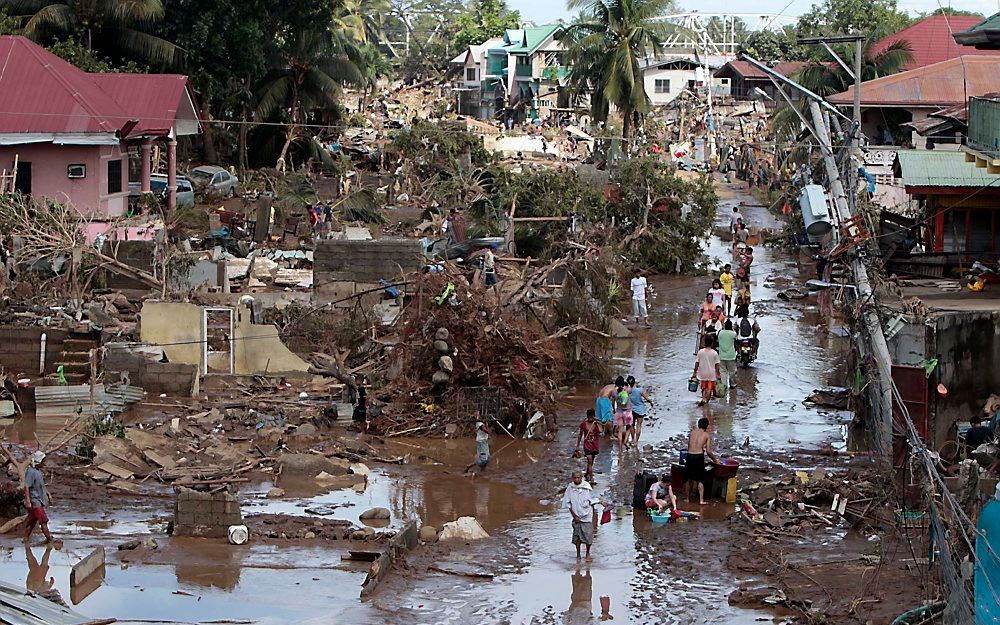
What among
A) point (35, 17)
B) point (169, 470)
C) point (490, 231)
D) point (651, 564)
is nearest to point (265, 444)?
point (169, 470)

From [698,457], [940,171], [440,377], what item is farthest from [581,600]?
[940,171]

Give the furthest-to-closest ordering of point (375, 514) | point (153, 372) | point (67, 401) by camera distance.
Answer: point (153, 372) < point (67, 401) < point (375, 514)

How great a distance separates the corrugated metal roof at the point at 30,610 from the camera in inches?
432

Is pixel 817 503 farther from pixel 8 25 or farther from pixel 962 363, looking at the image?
pixel 8 25

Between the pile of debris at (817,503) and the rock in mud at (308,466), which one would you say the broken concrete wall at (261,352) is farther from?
the pile of debris at (817,503)

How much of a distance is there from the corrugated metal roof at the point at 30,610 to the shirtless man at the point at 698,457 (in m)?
7.42

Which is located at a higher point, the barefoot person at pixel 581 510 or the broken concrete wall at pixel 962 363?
the broken concrete wall at pixel 962 363

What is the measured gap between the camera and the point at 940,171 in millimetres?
24250

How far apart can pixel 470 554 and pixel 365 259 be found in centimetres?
1223

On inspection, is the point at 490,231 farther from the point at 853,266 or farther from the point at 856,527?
the point at 856,527

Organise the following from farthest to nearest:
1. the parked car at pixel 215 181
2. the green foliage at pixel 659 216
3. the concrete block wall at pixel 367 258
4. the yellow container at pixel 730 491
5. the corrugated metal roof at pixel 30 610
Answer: the parked car at pixel 215 181, the green foliage at pixel 659 216, the concrete block wall at pixel 367 258, the yellow container at pixel 730 491, the corrugated metal roof at pixel 30 610

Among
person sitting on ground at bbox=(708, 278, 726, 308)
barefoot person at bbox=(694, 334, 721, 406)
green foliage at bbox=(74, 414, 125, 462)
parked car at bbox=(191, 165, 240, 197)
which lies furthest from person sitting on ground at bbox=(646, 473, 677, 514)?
parked car at bbox=(191, 165, 240, 197)

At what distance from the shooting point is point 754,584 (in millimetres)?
13664

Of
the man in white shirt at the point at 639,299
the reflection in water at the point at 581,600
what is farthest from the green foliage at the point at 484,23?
the reflection in water at the point at 581,600
